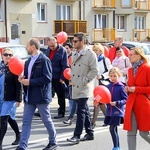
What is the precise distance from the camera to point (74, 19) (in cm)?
3881

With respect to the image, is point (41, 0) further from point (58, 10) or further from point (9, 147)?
point (9, 147)

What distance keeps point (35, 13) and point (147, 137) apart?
96.6 ft

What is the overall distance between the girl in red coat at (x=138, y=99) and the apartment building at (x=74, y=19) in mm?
25948

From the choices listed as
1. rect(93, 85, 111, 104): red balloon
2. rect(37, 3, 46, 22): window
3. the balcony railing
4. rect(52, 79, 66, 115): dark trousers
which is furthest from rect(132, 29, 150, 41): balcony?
rect(93, 85, 111, 104): red balloon

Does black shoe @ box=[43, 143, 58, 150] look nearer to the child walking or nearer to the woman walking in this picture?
the woman walking

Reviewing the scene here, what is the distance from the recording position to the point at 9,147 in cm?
784

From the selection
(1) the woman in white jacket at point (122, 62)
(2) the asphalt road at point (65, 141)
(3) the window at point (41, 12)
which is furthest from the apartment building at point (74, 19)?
(2) the asphalt road at point (65, 141)

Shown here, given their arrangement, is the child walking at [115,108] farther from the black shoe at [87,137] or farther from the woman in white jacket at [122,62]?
the woman in white jacket at [122,62]

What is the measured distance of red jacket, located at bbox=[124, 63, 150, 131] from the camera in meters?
6.43

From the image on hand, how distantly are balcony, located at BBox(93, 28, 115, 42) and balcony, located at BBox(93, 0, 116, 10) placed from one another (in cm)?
205

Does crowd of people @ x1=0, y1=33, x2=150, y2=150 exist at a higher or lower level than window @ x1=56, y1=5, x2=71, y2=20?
lower

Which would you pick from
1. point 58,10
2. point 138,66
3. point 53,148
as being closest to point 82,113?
point 53,148

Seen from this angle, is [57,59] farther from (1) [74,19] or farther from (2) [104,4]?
(2) [104,4]

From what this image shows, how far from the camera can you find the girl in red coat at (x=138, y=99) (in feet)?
21.1
